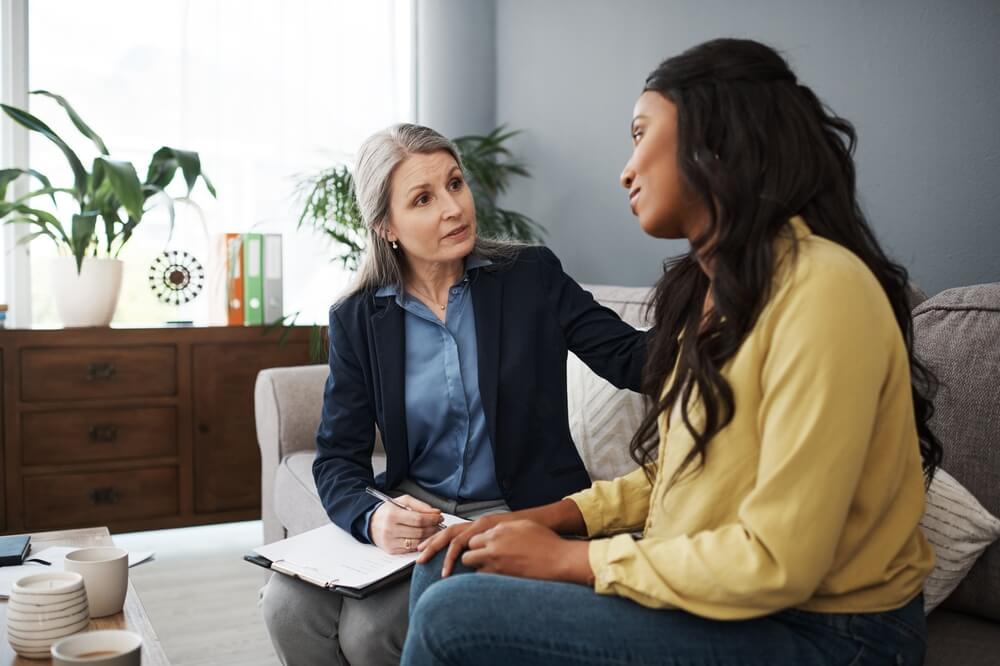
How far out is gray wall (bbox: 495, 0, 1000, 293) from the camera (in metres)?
1.75

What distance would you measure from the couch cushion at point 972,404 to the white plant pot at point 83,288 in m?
2.38

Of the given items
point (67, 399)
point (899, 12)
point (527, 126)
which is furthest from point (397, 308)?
point (527, 126)

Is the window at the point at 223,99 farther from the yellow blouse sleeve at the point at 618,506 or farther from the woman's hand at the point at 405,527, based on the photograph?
the yellow blouse sleeve at the point at 618,506

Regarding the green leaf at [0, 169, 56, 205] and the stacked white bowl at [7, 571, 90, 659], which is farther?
the green leaf at [0, 169, 56, 205]

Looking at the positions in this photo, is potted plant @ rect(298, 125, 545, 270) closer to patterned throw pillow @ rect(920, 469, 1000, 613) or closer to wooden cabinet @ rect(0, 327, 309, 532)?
wooden cabinet @ rect(0, 327, 309, 532)

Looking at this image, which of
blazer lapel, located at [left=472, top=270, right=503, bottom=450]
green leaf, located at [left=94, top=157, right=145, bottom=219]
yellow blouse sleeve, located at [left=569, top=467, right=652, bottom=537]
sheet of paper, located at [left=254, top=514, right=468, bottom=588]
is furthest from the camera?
green leaf, located at [left=94, top=157, right=145, bottom=219]

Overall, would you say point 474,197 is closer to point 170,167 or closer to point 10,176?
point 170,167

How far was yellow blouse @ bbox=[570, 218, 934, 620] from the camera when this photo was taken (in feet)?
2.60

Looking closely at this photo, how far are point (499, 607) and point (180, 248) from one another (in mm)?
2846

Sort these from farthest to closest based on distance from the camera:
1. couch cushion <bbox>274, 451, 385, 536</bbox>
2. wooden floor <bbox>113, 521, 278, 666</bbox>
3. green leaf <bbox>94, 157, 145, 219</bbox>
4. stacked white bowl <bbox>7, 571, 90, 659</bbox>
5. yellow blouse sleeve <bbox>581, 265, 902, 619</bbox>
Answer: green leaf <bbox>94, 157, 145, 219</bbox> < wooden floor <bbox>113, 521, 278, 666</bbox> < couch cushion <bbox>274, 451, 385, 536</bbox> < stacked white bowl <bbox>7, 571, 90, 659</bbox> < yellow blouse sleeve <bbox>581, 265, 902, 619</bbox>

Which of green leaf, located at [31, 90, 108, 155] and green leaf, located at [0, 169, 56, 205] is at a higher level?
green leaf, located at [31, 90, 108, 155]

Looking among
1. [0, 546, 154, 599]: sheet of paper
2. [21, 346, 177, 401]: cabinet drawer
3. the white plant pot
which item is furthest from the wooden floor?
the white plant pot

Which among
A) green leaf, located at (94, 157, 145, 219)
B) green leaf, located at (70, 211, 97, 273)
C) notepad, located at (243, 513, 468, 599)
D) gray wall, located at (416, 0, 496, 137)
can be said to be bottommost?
notepad, located at (243, 513, 468, 599)

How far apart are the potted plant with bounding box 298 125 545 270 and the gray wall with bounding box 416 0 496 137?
131 mm
